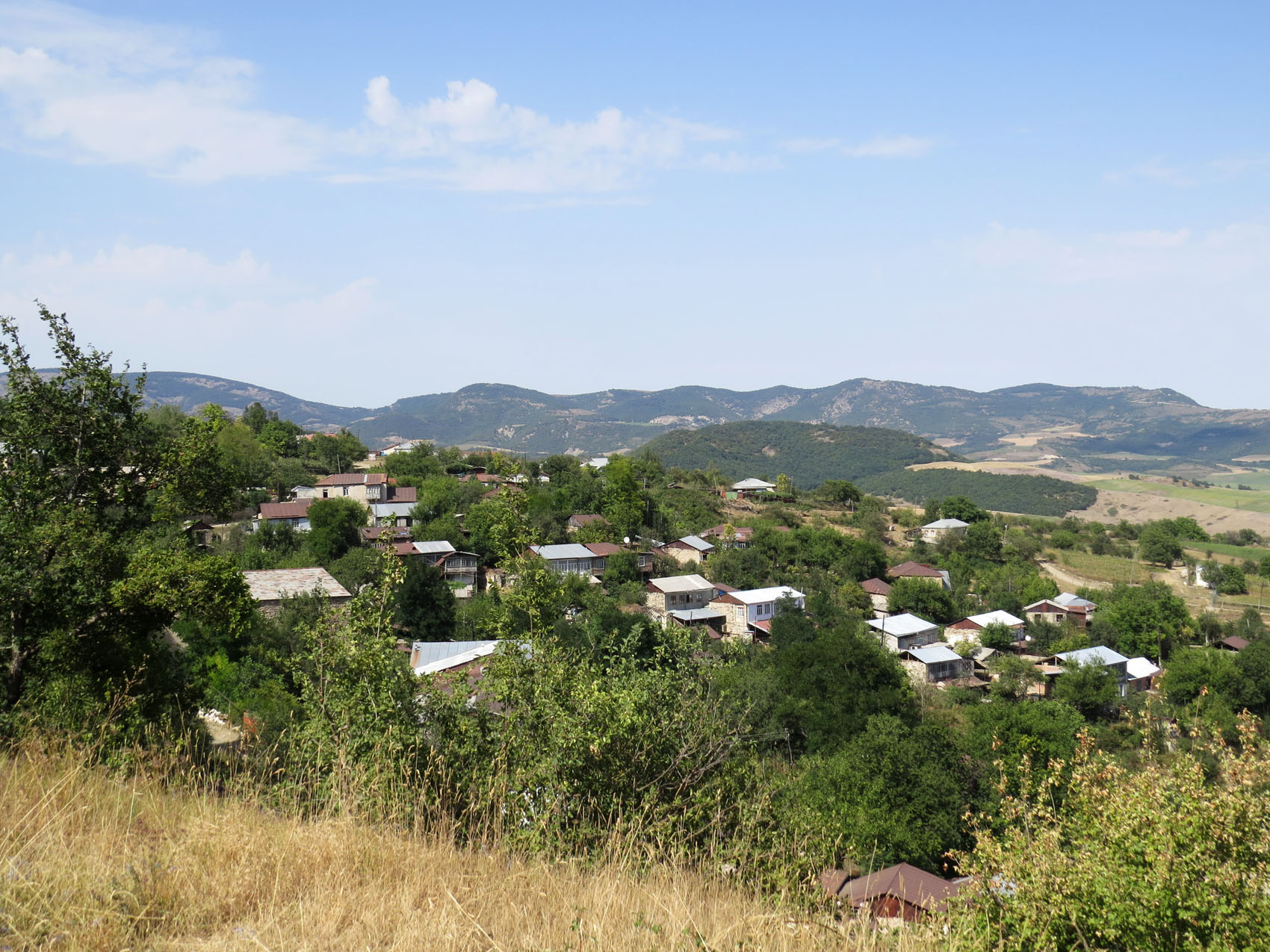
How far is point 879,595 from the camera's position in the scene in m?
44.2

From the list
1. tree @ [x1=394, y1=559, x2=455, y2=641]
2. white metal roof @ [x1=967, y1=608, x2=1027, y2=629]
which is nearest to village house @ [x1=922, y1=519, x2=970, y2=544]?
white metal roof @ [x1=967, y1=608, x2=1027, y2=629]

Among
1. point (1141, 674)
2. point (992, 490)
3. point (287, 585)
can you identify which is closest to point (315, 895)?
point (287, 585)

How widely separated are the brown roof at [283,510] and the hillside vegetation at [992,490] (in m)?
87.1

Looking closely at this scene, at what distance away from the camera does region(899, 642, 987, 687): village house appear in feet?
114

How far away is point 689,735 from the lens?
17.5 ft

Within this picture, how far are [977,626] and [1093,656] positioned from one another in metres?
6.42

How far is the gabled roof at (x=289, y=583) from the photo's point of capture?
25.3 meters

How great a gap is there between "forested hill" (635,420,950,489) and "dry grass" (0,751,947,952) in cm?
12568

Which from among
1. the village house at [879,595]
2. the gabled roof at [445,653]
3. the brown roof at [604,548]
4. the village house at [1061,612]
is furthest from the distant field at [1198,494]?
the gabled roof at [445,653]

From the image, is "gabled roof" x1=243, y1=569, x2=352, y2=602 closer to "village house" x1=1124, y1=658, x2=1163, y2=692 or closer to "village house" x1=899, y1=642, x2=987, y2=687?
"village house" x1=899, y1=642, x2=987, y2=687

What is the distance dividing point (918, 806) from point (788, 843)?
13253mm

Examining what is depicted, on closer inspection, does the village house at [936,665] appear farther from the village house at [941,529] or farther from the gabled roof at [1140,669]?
the village house at [941,529]

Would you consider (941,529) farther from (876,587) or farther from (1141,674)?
(1141,674)

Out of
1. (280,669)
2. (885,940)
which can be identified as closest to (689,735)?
(885,940)
